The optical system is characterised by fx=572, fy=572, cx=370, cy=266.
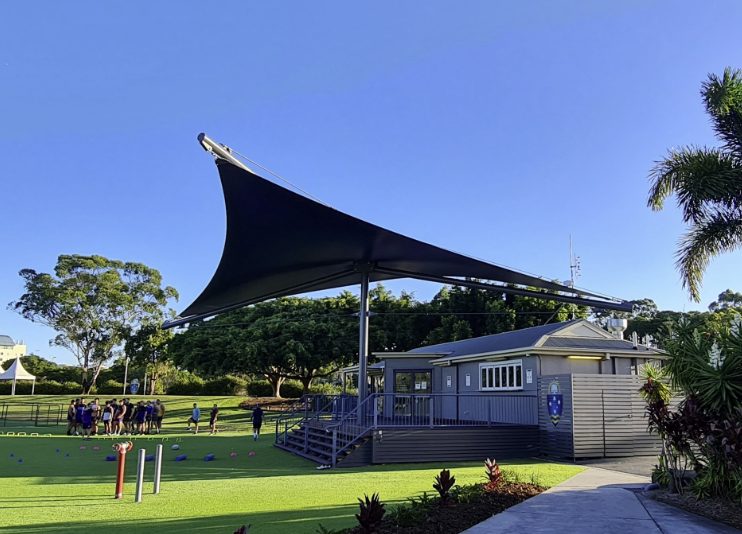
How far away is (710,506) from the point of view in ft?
25.0

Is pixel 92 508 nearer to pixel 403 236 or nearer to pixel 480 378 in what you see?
pixel 403 236

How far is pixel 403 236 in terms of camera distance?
41.7 ft

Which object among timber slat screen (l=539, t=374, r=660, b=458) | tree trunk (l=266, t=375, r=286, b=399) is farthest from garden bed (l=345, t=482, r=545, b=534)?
tree trunk (l=266, t=375, r=286, b=399)

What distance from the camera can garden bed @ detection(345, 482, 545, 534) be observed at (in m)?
6.17

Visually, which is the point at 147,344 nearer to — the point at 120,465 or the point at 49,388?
the point at 49,388

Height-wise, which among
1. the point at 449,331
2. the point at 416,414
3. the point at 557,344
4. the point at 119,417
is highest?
the point at 449,331

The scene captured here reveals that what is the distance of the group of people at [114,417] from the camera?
886 inches

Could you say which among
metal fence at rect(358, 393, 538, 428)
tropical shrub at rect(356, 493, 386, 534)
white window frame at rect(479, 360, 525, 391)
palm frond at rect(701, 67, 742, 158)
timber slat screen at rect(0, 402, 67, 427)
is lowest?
timber slat screen at rect(0, 402, 67, 427)

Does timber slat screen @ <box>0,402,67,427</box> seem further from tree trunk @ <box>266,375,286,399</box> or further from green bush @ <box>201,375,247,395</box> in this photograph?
tree trunk @ <box>266,375,286,399</box>

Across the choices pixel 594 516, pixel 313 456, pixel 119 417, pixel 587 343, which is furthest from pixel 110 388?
pixel 594 516

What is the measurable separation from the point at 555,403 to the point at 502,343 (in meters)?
6.20

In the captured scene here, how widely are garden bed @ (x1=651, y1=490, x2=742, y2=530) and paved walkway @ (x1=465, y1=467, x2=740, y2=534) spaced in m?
0.17

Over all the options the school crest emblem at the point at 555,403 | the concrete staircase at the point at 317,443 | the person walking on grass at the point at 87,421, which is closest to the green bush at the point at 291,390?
the person walking on grass at the point at 87,421

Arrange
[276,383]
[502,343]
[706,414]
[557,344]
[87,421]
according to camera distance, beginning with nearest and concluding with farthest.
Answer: [706,414]
[557,344]
[502,343]
[87,421]
[276,383]
